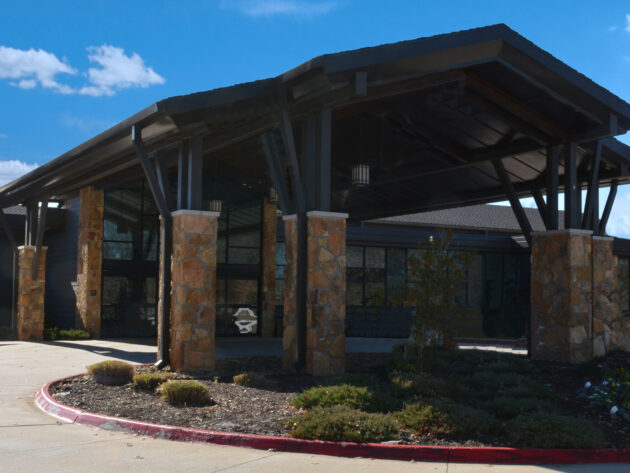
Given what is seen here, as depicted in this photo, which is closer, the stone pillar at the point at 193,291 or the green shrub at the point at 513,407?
the green shrub at the point at 513,407

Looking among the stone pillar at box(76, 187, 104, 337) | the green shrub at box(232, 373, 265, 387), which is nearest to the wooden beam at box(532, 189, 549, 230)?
the green shrub at box(232, 373, 265, 387)

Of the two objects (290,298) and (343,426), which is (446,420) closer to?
(343,426)

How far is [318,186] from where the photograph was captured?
12805mm

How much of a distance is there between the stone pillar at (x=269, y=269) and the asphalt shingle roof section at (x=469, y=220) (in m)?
16.3

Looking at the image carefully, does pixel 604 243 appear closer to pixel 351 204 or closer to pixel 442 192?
pixel 442 192

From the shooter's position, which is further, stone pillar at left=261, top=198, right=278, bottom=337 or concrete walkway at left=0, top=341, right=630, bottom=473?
stone pillar at left=261, top=198, right=278, bottom=337

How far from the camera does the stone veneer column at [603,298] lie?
51.7 ft

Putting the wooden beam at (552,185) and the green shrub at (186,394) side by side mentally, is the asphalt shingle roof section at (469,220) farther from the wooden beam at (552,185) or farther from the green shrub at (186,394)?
the green shrub at (186,394)

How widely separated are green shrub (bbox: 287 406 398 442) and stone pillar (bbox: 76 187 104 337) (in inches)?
572

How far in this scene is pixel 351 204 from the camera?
2455 cm

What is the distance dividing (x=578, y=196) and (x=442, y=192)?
5902 mm

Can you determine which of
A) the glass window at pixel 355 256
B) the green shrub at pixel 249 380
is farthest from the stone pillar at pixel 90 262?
the green shrub at pixel 249 380

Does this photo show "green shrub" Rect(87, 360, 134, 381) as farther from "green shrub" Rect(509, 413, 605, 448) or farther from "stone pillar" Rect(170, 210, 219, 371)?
"green shrub" Rect(509, 413, 605, 448)

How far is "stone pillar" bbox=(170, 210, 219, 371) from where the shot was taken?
13.1 m
